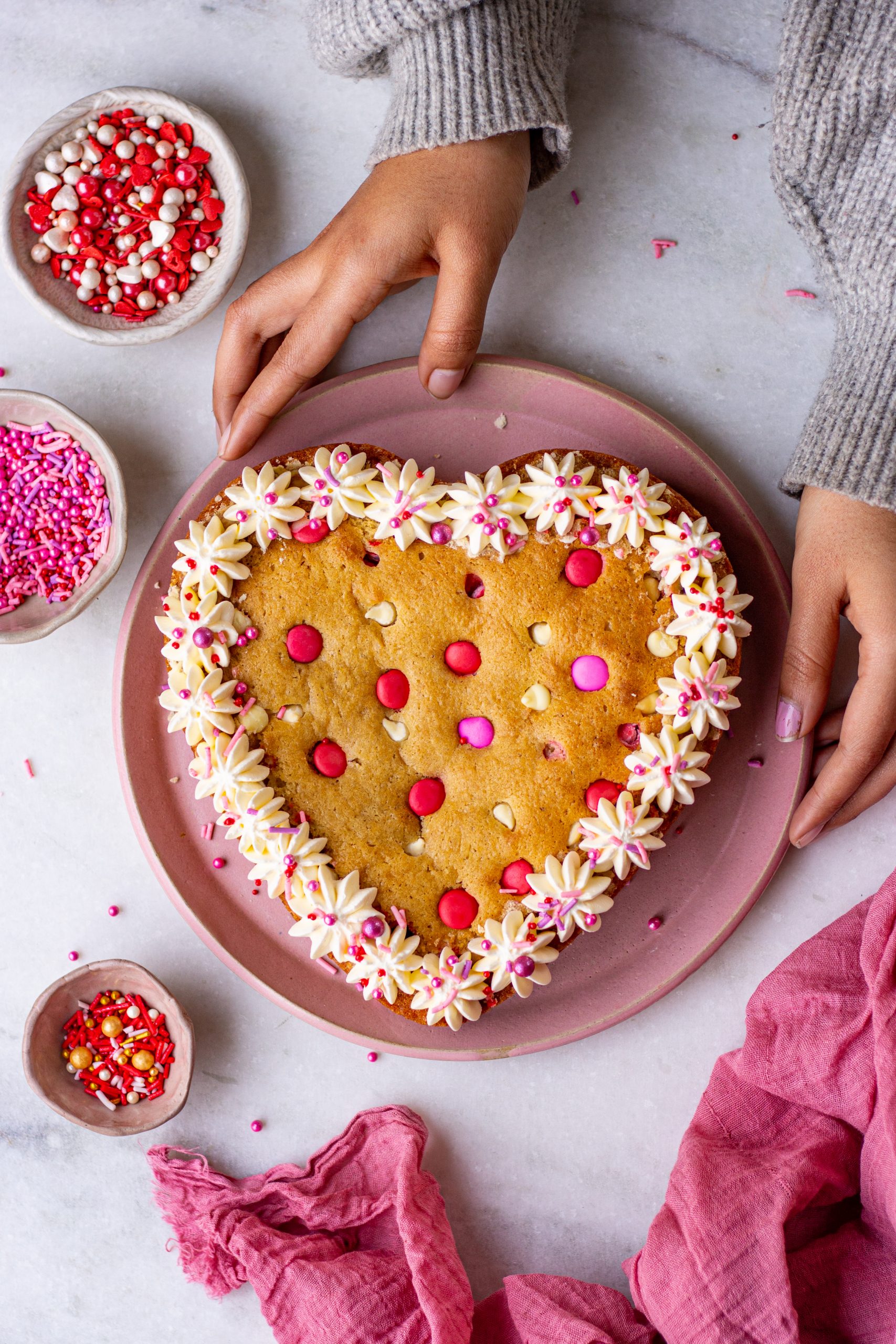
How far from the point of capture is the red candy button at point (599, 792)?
1.82m

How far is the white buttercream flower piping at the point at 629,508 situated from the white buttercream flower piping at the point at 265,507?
559mm

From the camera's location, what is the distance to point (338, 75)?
2008mm

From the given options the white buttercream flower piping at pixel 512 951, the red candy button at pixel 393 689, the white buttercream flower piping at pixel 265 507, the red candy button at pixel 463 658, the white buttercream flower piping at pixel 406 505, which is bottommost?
the white buttercream flower piping at pixel 512 951

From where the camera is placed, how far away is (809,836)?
6.51 feet

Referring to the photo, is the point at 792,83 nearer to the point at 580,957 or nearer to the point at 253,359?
the point at 253,359

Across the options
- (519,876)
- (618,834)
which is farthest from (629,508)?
(519,876)

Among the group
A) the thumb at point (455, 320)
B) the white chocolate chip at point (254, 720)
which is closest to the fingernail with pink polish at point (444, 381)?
the thumb at point (455, 320)

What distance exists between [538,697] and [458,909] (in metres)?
0.42

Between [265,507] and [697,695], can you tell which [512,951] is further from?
[265,507]

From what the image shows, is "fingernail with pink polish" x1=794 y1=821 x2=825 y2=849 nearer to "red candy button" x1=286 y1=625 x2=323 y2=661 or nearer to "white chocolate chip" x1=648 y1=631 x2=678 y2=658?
"white chocolate chip" x1=648 y1=631 x2=678 y2=658

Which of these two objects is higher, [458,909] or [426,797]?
[426,797]

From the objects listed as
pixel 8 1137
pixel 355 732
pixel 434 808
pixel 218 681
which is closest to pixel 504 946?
pixel 434 808

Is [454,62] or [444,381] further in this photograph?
[444,381]

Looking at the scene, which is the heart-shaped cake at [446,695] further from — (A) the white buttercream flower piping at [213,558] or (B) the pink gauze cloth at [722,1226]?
(B) the pink gauze cloth at [722,1226]
